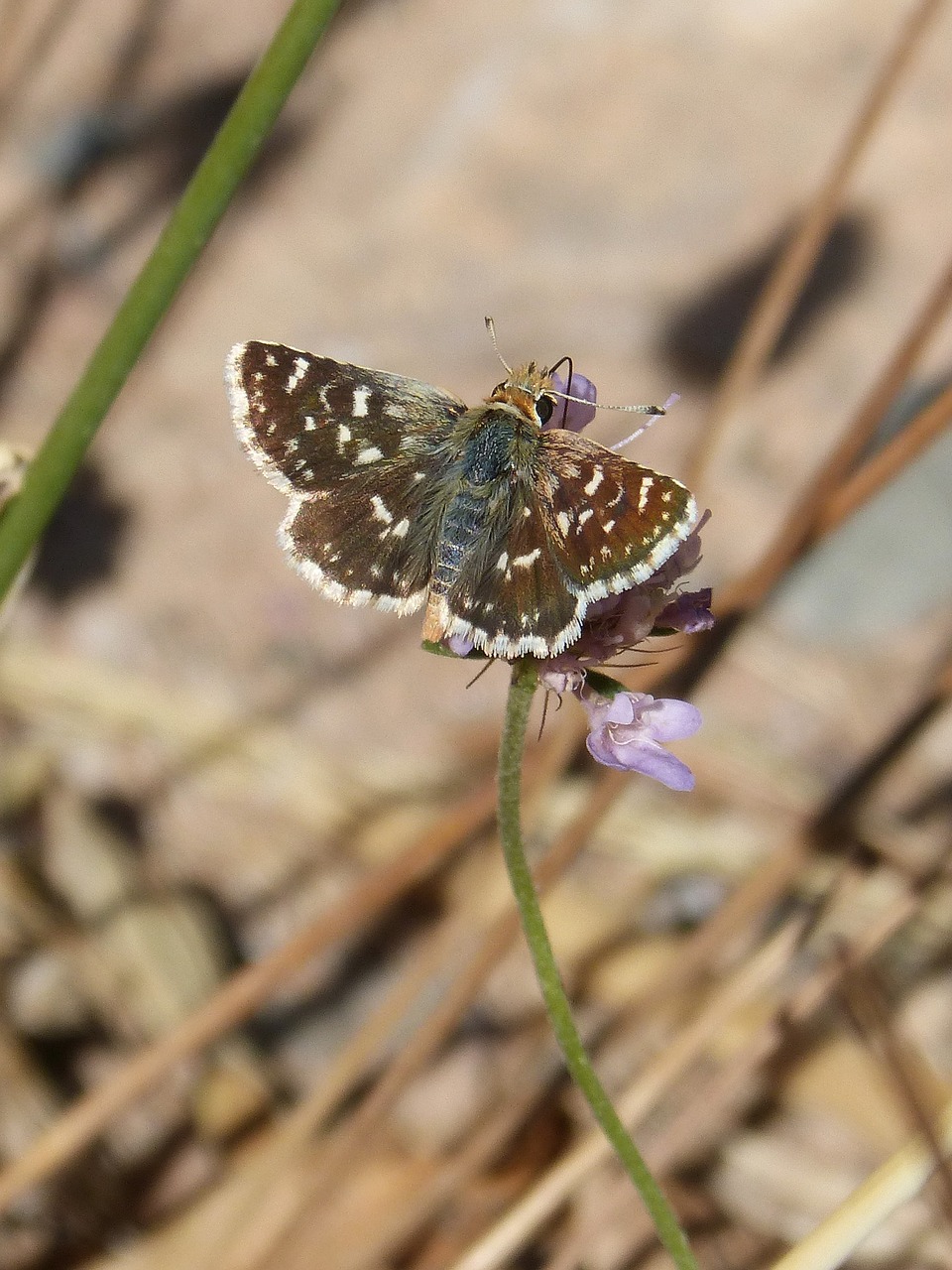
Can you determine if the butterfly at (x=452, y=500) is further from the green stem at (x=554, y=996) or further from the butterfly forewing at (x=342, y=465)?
the green stem at (x=554, y=996)

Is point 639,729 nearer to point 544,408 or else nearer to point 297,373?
point 544,408

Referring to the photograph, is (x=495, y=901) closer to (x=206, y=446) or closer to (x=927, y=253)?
(x=206, y=446)

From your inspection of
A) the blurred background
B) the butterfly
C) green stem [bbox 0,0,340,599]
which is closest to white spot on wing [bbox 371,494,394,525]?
the butterfly

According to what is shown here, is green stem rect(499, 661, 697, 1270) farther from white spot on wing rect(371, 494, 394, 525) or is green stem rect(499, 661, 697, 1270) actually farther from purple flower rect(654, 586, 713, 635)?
white spot on wing rect(371, 494, 394, 525)

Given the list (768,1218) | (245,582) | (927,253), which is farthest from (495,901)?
(927,253)

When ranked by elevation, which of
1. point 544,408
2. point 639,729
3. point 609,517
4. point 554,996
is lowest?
point 554,996

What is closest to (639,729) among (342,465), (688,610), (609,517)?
(688,610)

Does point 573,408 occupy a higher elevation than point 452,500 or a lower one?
higher
